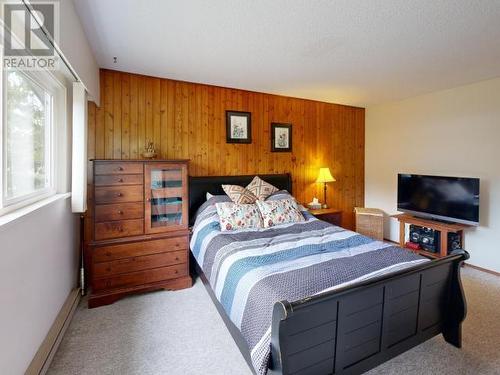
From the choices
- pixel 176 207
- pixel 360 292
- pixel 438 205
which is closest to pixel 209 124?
pixel 176 207

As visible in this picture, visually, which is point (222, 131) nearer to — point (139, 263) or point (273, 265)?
point (139, 263)

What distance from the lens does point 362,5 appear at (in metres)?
1.85

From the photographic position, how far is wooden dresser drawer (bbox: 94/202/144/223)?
2670mm

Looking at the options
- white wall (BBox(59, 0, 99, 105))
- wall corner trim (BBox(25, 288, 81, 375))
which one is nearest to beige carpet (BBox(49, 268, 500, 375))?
wall corner trim (BBox(25, 288, 81, 375))

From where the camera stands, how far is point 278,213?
10.3 feet

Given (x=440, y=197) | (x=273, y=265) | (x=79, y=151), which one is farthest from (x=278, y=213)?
(x=440, y=197)

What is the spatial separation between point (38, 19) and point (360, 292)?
2215 millimetres

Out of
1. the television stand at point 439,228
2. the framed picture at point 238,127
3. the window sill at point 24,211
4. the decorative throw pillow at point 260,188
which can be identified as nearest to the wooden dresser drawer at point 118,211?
the window sill at point 24,211

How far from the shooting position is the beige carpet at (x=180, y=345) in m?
1.85

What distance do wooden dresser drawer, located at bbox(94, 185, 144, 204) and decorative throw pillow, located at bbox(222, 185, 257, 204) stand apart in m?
1.07

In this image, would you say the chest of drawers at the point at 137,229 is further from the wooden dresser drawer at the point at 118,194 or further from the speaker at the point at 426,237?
the speaker at the point at 426,237

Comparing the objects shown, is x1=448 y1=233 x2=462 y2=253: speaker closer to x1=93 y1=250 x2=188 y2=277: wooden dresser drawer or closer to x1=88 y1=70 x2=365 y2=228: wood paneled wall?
x1=88 y1=70 x2=365 y2=228: wood paneled wall

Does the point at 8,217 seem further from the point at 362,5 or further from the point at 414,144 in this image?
the point at 414,144

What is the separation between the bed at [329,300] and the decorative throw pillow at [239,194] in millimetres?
899
